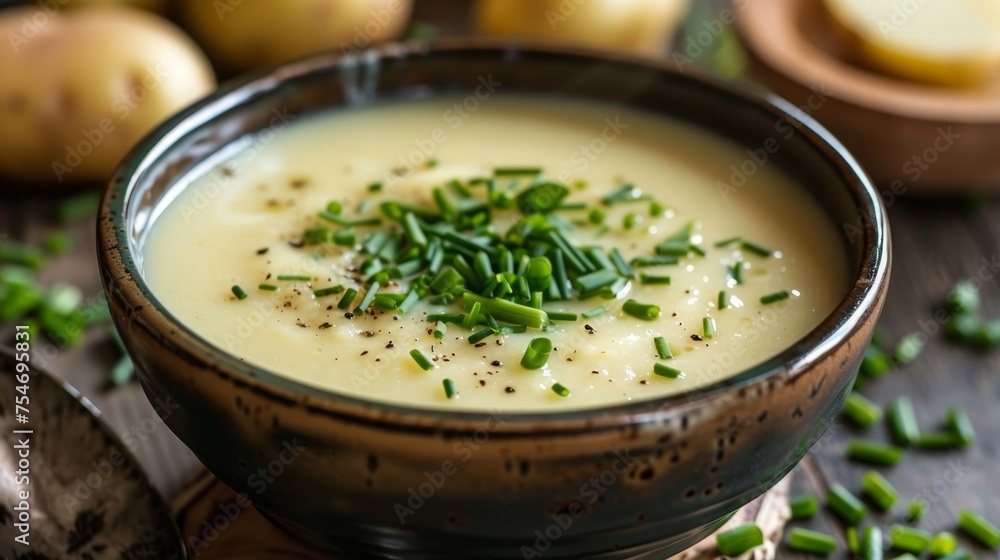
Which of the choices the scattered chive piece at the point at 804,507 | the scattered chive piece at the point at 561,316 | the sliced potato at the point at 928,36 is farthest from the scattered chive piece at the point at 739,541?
the sliced potato at the point at 928,36

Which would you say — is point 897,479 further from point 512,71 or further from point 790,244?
point 512,71

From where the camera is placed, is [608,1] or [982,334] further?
[608,1]

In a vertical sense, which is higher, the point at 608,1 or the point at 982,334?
the point at 608,1

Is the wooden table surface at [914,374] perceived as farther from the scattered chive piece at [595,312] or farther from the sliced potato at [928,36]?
the scattered chive piece at [595,312]

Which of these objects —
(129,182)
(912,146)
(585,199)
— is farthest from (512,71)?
(912,146)

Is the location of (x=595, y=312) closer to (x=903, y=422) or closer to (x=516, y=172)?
(x=516, y=172)
